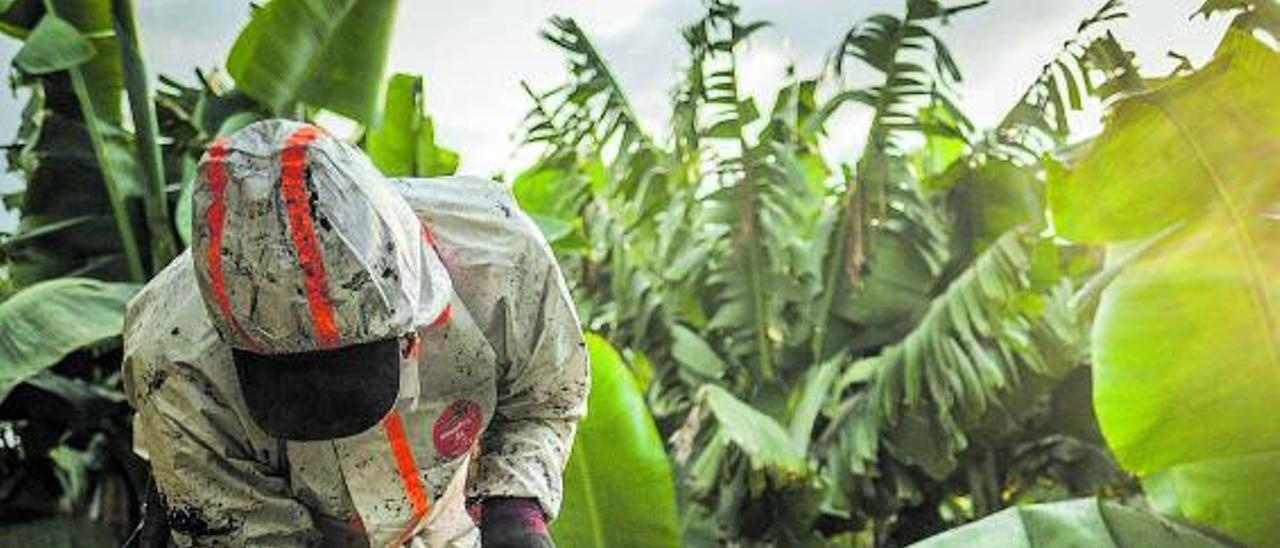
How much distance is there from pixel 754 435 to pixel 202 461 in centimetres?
200

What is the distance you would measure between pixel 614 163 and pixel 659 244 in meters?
0.49

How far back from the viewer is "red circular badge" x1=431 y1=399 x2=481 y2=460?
4.69 ft

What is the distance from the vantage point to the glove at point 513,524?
140 cm

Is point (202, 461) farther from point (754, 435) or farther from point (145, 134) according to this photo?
point (145, 134)

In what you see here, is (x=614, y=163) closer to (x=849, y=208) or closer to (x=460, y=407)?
(x=849, y=208)

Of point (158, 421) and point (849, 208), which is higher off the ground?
point (158, 421)

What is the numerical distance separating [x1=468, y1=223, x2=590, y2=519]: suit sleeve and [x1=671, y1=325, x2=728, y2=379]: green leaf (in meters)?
2.52

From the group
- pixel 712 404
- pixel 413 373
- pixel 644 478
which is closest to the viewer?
pixel 413 373

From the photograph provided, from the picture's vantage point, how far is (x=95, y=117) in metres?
3.84

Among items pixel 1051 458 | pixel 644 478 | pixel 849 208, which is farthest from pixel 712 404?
pixel 1051 458

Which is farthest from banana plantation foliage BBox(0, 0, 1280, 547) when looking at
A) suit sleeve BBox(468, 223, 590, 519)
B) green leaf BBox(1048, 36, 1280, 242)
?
suit sleeve BBox(468, 223, 590, 519)

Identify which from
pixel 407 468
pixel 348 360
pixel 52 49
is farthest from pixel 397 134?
pixel 348 360

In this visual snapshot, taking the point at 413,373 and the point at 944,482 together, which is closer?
the point at 413,373

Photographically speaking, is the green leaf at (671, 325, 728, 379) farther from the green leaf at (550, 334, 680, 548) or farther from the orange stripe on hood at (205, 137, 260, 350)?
the orange stripe on hood at (205, 137, 260, 350)
